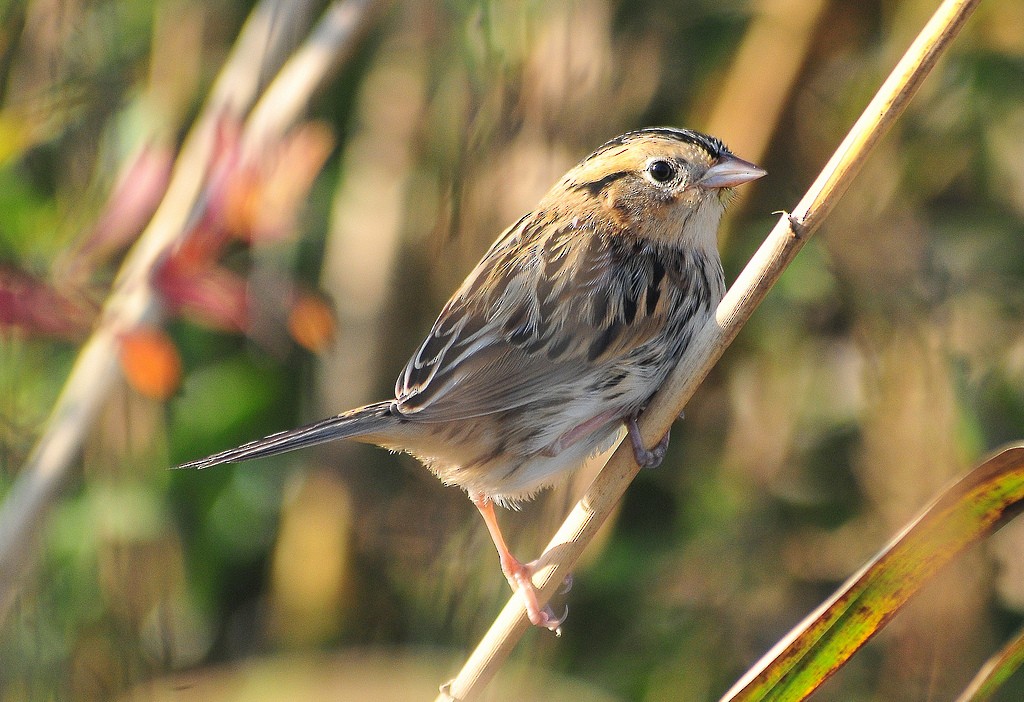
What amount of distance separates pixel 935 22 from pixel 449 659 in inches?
64.1

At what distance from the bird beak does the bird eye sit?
0.07 metres

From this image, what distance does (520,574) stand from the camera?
7.45 feet

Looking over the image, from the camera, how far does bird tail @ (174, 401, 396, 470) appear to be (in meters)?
2.05

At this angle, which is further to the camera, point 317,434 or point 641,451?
point 317,434

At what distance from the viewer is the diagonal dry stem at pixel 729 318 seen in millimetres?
1614

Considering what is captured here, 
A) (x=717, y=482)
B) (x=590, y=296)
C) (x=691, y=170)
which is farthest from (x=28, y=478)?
(x=717, y=482)

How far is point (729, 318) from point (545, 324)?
0.66 metres

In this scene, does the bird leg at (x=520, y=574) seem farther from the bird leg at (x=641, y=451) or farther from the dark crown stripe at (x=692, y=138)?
the dark crown stripe at (x=692, y=138)

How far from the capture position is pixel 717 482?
344 cm

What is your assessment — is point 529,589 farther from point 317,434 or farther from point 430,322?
point 430,322

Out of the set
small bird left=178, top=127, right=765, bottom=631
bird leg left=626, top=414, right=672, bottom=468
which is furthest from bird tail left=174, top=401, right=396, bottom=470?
bird leg left=626, top=414, right=672, bottom=468

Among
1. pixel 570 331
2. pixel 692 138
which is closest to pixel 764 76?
pixel 692 138

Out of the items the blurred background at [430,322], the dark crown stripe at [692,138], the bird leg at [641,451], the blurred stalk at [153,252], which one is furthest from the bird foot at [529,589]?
the dark crown stripe at [692,138]

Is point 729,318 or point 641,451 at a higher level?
point 729,318
